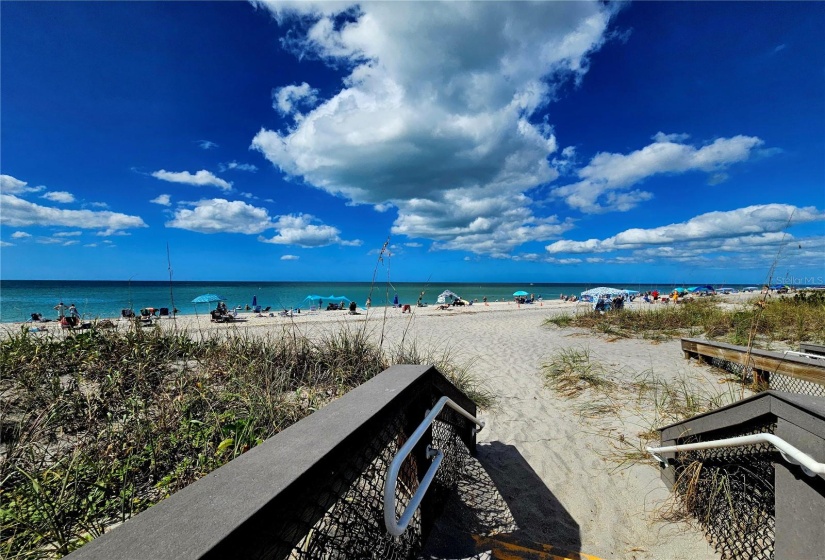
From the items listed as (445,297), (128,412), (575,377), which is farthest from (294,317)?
(128,412)

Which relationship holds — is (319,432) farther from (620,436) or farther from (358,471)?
(620,436)

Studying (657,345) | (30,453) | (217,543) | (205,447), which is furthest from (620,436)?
(657,345)

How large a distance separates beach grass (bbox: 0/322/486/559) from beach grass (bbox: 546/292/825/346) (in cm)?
705

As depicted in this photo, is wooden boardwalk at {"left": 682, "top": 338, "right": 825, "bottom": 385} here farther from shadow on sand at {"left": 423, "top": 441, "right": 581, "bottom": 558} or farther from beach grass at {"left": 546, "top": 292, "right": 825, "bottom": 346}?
beach grass at {"left": 546, "top": 292, "right": 825, "bottom": 346}

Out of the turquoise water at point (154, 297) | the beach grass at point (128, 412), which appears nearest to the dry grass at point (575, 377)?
the beach grass at point (128, 412)

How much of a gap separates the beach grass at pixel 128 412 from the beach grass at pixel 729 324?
23.1ft

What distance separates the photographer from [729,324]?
9.36m

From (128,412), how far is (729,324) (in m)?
12.2

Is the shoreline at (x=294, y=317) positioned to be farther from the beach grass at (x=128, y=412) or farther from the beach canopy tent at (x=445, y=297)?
the beach canopy tent at (x=445, y=297)

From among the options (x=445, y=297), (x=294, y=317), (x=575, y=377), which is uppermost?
(x=445, y=297)

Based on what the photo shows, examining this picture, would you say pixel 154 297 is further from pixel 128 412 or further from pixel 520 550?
pixel 520 550

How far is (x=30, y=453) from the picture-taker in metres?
2.31

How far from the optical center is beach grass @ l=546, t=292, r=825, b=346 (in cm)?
811

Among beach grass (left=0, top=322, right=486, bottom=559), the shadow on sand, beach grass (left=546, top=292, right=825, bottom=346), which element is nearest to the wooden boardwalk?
the shadow on sand
